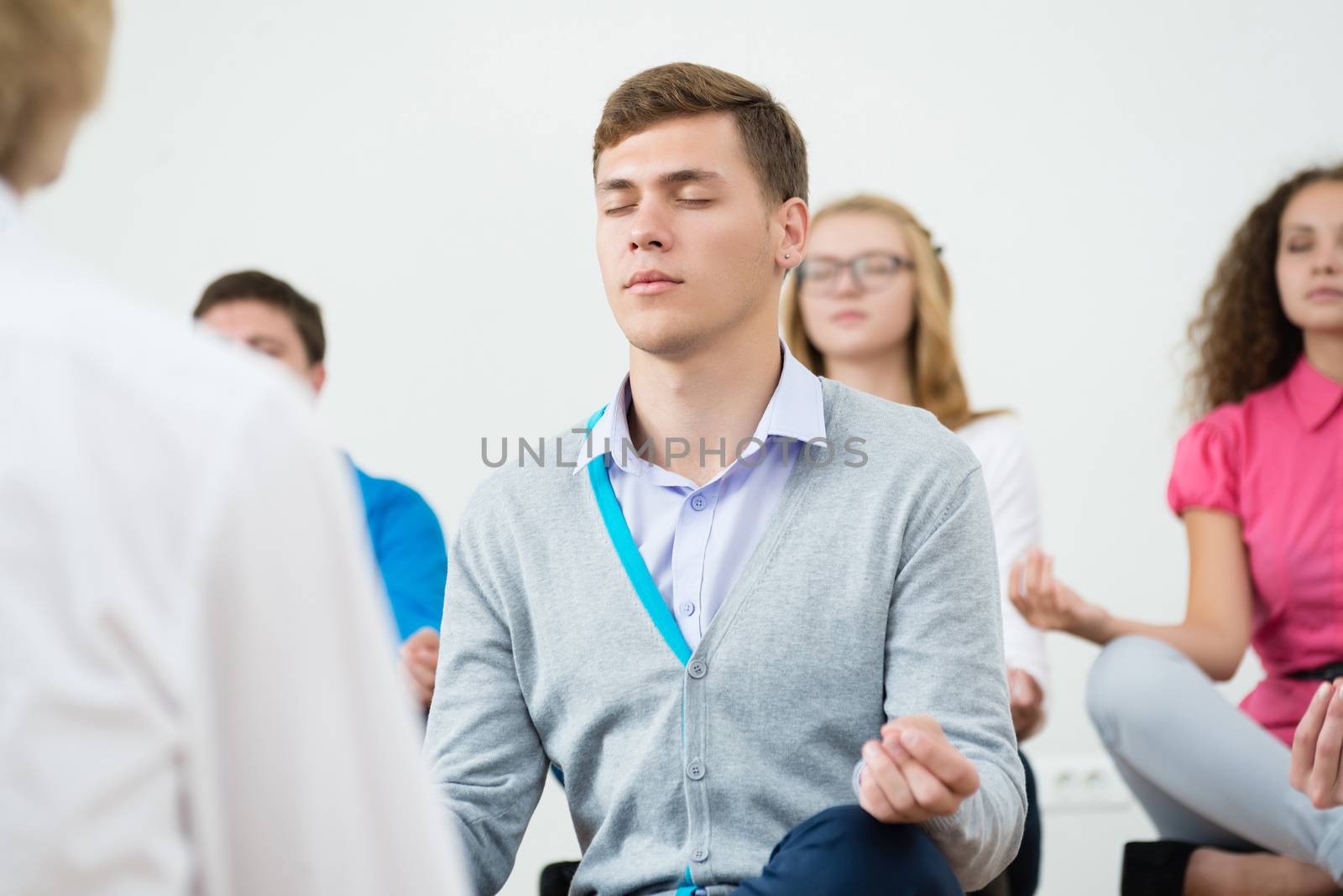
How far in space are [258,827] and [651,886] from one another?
0.86 m

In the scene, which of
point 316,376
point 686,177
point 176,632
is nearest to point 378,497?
point 316,376

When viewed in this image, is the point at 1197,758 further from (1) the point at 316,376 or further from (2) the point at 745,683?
(1) the point at 316,376

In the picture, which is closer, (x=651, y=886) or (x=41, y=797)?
(x=41, y=797)

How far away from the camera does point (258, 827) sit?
20.6 inches

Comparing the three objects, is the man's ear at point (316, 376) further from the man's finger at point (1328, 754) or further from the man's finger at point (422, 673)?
the man's finger at point (1328, 754)

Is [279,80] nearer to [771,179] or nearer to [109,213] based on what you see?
[109,213]

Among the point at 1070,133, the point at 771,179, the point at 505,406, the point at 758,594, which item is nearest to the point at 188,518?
the point at 758,594

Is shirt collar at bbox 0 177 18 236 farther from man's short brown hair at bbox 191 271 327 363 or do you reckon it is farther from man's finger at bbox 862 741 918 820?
man's short brown hair at bbox 191 271 327 363

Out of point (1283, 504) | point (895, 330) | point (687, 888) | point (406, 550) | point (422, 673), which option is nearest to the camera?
point (687, 888)

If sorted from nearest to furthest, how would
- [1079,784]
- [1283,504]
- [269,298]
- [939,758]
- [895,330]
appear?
[939,758] → [1283,504] → [895,330] → [269,298] → [1079,784]

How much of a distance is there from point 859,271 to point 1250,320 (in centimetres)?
66

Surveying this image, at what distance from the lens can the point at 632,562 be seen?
4.73 feet

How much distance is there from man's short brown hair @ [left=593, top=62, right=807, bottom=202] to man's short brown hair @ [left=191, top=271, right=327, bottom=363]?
112 centimetres

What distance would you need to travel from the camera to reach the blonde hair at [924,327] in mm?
2436
